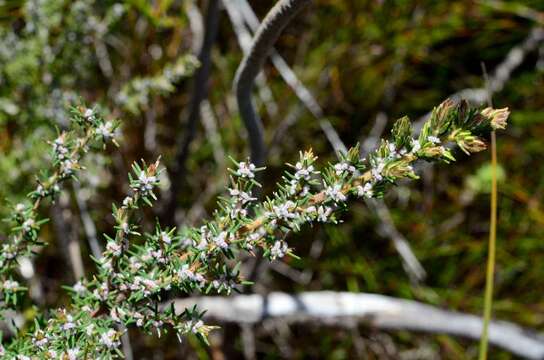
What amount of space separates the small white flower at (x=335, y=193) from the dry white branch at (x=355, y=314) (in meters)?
0.81

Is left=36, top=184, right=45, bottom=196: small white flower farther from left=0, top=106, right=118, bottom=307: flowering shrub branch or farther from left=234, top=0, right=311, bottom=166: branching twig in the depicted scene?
left=234, top=0, right=311, bottom=166: branching twig

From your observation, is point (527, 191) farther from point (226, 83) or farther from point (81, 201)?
point (81, 201)

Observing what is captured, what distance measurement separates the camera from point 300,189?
0.72 metres

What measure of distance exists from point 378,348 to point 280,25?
4.65ft

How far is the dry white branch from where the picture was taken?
1453 millimetres

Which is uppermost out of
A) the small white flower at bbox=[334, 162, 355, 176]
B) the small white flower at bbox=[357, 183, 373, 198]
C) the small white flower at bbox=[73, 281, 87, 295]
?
the small white flower at bbox=[334, 162, 355, 176]

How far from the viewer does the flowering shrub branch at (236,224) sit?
2.27 feet

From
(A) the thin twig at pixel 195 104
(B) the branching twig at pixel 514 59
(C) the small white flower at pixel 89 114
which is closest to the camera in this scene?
(C) the small white flower at pixel 89 114

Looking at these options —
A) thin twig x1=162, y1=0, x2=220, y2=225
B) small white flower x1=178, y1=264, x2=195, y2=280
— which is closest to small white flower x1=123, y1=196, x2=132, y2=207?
small white flower x1=178, y1=264, x2=195, y2=280

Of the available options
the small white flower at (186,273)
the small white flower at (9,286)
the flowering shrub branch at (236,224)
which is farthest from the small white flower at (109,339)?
the small white flower at (9,286)

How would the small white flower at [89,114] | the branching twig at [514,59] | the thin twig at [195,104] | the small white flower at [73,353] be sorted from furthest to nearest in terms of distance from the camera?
the branching twig at [514,59] → the thin twig at [195,104] → the small white flower at [89,114] → the small white flower at [73,353]

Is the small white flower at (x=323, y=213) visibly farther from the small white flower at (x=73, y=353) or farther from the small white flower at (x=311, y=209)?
the small white flower at (x=73, y=353)

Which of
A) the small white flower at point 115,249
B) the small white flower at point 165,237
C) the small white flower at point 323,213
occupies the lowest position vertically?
the small white flower at point 115,249

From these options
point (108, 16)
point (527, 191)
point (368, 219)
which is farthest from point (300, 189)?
point (527, 191)
